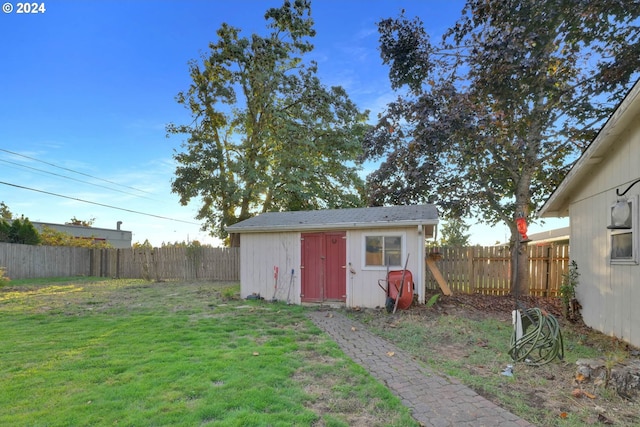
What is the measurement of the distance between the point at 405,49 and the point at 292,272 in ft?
24.6

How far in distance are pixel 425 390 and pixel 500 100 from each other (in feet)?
28.8

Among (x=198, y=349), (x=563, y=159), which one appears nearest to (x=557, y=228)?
(x=563, y=159)

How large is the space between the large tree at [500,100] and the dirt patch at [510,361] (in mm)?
2271

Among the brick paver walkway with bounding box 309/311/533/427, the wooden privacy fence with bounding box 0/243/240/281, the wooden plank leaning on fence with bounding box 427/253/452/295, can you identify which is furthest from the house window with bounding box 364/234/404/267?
the wooden privacy fence with bounding box 0/243/240/281

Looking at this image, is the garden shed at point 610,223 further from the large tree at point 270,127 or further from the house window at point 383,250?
the large tree at point 270,127

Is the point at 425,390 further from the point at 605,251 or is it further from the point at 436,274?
the point at 436,274

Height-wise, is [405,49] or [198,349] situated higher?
[405,49]

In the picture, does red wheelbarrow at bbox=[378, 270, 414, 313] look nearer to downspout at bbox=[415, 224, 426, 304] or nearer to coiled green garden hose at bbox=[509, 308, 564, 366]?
downspout at bbox=[415, 224, 426, 304]

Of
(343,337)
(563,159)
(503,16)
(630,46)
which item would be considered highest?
(503,16)

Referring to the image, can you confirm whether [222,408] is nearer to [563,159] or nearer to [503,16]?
[503,16]

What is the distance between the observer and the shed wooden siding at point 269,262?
9.77 m

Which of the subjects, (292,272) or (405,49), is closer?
(292,272)

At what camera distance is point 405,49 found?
1062 centimetres

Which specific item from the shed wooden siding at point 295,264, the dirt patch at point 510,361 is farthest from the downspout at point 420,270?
the dirt patch at point 510,361
